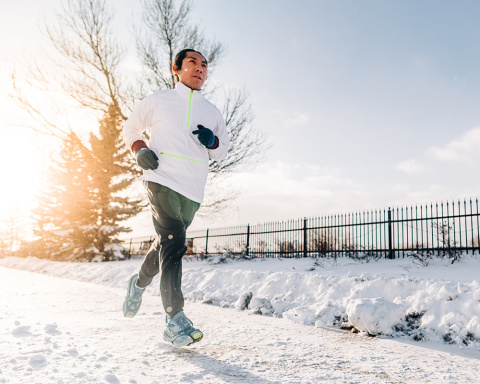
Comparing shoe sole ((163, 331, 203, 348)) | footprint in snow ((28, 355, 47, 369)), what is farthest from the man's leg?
footprint in snow ((28, 355, 47, 369))

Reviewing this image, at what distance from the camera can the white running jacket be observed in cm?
281

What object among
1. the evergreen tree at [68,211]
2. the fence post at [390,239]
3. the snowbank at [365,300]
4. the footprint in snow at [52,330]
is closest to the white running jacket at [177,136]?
the footprint in snow at [52,330]

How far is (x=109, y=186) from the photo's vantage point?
64.5 feet

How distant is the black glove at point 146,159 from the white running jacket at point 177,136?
102 millimetres

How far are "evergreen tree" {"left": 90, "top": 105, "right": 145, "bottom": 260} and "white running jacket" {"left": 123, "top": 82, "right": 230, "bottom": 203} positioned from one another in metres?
15.4

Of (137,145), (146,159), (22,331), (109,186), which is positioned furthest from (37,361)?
(109,186)

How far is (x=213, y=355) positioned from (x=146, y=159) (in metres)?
1.40

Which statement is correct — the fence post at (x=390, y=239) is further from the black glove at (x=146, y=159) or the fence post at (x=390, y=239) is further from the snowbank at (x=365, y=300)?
the black glove at (x=146, y=159)

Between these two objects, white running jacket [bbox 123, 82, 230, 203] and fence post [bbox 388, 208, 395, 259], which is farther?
fence post [bbox 388, 208, 395, 259]

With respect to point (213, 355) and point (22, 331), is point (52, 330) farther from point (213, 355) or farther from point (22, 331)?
point (213, 355)

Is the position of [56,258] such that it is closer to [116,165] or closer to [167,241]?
[116,165]

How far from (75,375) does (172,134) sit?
5.70 feet

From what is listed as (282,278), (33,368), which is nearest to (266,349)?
(33,368)

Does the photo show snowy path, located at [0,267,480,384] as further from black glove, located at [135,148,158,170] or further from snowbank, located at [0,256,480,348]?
black glove, located at [135,148,158,170]
